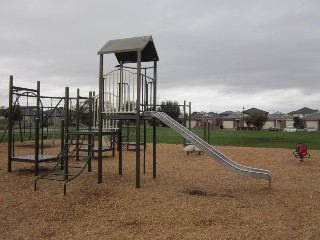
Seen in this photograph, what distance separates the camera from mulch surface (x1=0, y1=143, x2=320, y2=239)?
14.8ft

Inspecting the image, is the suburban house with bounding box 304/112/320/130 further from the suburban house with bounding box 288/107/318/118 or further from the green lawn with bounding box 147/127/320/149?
the green lawn with bounding box 147/127/320/149

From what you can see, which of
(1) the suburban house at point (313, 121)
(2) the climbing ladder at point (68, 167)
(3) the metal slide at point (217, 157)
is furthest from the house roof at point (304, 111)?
(3) the metal slide at point (217, 157)

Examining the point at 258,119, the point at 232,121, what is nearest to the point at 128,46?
the point at 258,119

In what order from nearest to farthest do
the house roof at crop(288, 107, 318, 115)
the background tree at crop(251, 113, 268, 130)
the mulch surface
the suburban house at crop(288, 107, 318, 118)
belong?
the mulch surface
the background tree at crop(251, 113, 268, 130)
the suburban house at crop(288, 107, 318, 118)
the house roof at crop(288, 107, 318, 115)

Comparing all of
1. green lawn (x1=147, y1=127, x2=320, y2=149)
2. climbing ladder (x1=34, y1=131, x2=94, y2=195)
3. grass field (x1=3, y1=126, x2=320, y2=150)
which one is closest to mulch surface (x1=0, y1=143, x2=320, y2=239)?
climbing ladder (x1=34, y1=131, x2=94, y2=195)

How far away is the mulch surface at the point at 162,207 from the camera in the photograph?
4523 millimetres

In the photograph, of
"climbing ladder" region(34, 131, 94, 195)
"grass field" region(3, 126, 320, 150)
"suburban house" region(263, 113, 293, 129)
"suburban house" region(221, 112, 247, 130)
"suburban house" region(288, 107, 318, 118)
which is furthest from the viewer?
"suburban house" region(288, 107, 318, 118)

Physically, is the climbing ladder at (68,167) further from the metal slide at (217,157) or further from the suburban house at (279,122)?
the suburban house at (279,122)

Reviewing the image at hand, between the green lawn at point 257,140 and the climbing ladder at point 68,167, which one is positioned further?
the green lawn at point 257,140

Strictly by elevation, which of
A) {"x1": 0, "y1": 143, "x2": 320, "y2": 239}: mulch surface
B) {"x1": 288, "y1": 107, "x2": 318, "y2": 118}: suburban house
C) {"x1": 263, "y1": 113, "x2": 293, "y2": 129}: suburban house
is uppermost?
{"x1": 288, "y1": 107, "x2": 318, "y2": 118}: suburban house

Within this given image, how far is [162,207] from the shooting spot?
5527 millimetres

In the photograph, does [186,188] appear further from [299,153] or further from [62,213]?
[299,153]

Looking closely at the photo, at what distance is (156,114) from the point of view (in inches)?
297

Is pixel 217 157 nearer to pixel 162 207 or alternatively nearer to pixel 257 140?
pixel 162 207
